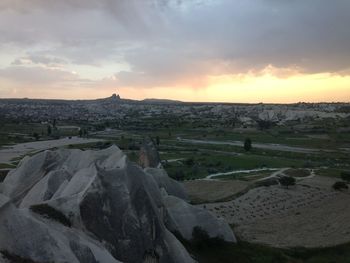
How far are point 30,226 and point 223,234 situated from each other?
2126 centimetres

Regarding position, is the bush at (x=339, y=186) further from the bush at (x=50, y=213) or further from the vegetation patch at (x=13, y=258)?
the vegetation patch at (x=13, y=258)

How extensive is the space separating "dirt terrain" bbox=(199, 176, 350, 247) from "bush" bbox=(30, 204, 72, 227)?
21.4 m

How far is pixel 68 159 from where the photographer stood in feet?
143

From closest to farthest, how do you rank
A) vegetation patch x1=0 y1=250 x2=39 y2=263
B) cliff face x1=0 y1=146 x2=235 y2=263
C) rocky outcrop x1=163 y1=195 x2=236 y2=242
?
vegetation patch x1=0 y1=250 x2=39 y2=263
cliff face x1=0 y1=146 x2=235 y2=263
rocky outcrop x1=163 y1=195 x2=236 y2=242

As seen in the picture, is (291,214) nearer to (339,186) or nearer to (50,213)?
(339,186)

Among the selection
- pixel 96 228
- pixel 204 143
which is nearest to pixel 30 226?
pixel 96 228

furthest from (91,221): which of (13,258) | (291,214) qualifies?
(291,214)

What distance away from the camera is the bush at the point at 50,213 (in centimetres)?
2217

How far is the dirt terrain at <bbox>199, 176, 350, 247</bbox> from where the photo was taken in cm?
4200

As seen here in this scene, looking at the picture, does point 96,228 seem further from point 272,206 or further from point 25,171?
point 272,206

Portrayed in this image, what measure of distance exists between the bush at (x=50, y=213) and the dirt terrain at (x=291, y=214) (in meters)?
21.4

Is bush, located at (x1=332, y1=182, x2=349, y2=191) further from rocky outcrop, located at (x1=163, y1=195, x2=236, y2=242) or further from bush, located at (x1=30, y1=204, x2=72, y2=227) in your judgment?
bush, located at (x1=30, y1=204, x2=72, y2=227)

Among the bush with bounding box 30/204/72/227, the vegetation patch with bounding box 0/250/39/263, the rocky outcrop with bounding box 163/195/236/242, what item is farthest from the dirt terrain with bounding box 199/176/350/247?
the vegetation patch with bounding box 0/250/39/263

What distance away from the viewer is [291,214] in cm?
5128
